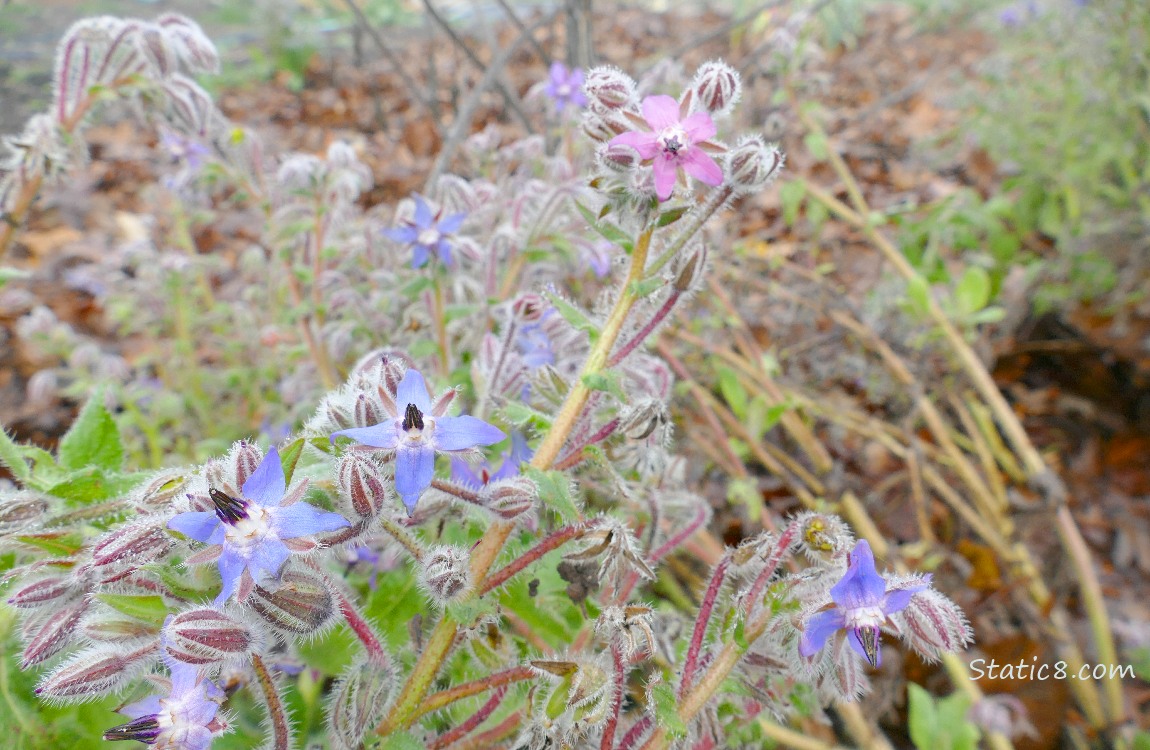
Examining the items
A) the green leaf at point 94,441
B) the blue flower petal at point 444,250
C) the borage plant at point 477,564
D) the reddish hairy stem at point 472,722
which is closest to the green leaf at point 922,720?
the borage plant at point 477,564

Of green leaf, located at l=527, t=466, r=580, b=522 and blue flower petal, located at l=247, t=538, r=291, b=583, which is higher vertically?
green leaf, located at l=527, t=466, r=580, b=522

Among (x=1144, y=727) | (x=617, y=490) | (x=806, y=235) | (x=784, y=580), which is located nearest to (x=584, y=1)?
(x=806, y=235)

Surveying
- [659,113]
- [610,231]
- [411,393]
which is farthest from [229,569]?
[659,113]

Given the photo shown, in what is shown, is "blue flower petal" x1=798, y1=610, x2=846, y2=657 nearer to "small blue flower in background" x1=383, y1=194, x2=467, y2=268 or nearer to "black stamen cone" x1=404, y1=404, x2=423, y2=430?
"black stamen cone" x1=404, y1=404, x2=423, y2=430

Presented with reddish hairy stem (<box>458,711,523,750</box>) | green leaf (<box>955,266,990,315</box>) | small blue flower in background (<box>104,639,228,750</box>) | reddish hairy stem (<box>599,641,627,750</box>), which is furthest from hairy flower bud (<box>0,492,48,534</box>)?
green leaf (<box>955,266,990,315</box>)

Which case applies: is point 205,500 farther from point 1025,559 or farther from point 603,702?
point 1025,559

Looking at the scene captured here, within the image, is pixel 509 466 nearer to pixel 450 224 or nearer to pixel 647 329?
pixel 647 329
